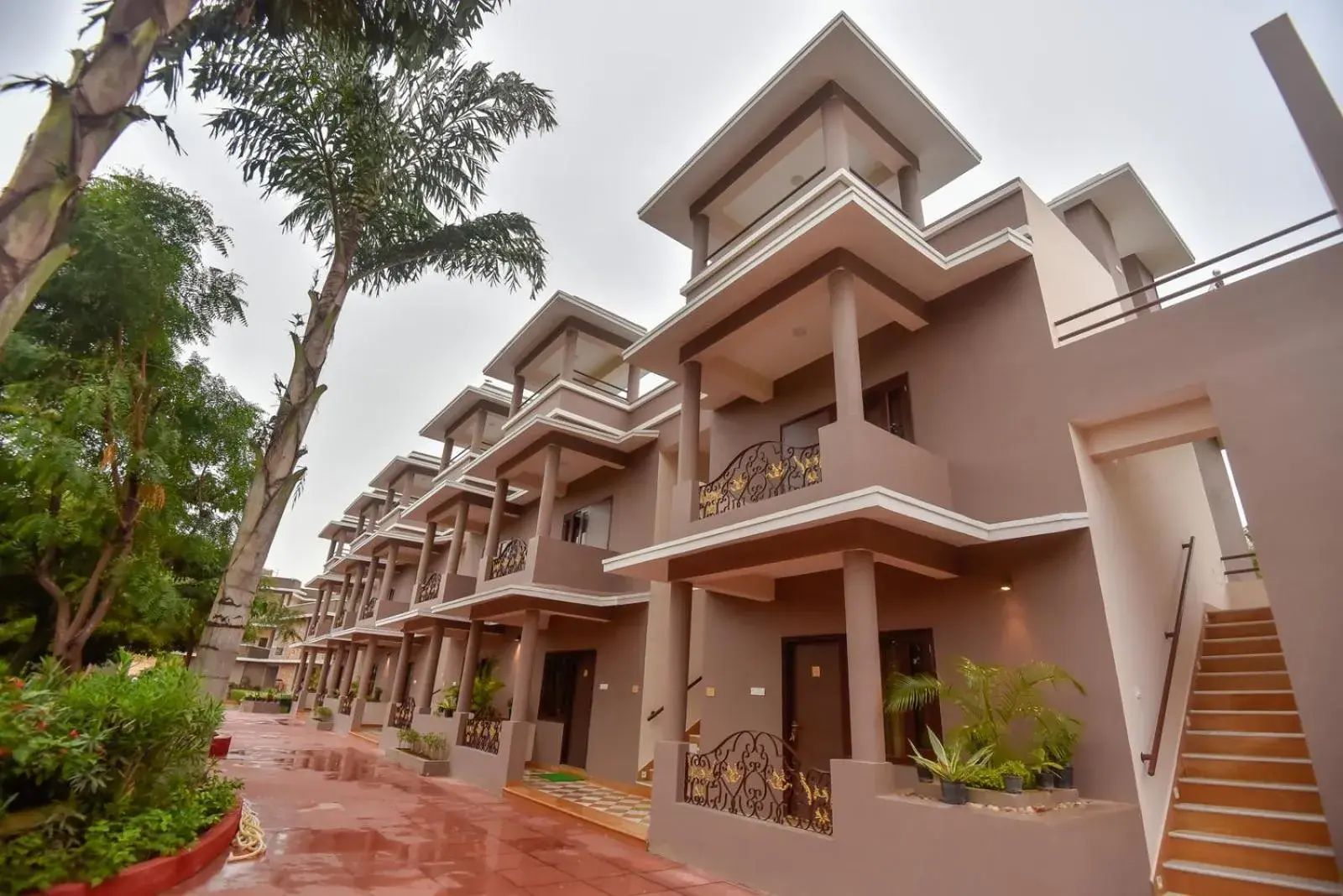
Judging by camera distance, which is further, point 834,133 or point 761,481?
point 761,481

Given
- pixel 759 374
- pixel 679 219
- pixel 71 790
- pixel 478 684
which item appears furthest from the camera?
pixel 478 684

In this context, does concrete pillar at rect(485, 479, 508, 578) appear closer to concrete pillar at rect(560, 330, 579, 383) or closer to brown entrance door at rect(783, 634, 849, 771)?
concrete pillar at rect(560, 330, 579, 383)

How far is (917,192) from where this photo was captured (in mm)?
9781

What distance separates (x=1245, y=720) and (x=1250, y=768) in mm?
907

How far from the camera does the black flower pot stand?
5527 mm

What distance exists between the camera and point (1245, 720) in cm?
685

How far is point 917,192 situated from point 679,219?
3.92 metres

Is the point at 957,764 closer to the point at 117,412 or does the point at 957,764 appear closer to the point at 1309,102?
the point at 1309,102

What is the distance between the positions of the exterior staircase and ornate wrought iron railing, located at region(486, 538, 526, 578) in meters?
11.0

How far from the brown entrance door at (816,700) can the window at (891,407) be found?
292cm

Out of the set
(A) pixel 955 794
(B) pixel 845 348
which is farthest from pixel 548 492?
(A) pixel 955 794

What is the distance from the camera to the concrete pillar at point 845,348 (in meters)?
7.17

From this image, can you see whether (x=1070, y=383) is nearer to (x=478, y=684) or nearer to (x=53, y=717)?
(x=53, y=717)

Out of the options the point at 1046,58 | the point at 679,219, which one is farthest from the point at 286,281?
the point at 1046,58
